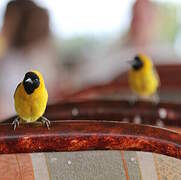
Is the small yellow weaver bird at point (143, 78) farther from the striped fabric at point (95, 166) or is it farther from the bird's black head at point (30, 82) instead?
the striped fabric at point (95, 166)

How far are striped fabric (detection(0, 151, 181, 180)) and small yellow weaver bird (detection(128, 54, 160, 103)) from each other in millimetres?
1041

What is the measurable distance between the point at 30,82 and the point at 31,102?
100 millimetres

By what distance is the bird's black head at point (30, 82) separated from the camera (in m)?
0.94

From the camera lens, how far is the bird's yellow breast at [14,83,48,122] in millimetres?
1039

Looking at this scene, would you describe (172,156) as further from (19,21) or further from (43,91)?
(19,21)

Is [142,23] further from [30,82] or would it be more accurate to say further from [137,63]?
[30,82]

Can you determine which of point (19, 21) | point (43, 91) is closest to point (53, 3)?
point (19, 21)

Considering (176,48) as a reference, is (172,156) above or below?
below

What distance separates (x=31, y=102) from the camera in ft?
3.45

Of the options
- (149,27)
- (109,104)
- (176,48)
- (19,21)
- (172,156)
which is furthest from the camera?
(176,48)

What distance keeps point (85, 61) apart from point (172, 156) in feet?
13.2

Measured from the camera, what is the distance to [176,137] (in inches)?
25.4

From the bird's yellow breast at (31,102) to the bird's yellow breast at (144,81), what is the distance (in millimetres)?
697

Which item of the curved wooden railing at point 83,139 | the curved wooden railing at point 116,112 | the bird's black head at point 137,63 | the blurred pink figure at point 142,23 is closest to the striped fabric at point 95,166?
the curved wooden railing at point 83,139
